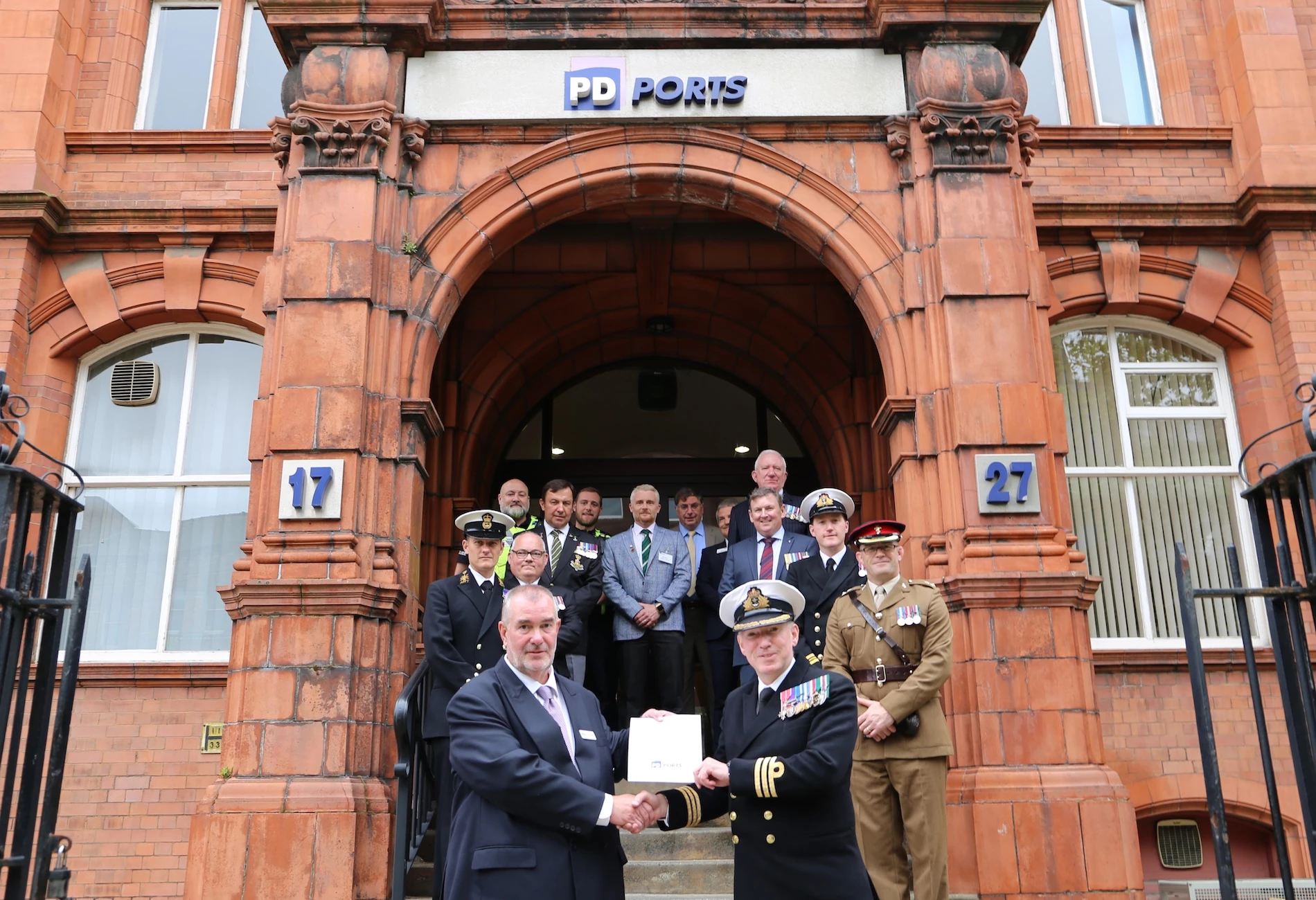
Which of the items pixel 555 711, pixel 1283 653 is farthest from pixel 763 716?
pixel 1283 653

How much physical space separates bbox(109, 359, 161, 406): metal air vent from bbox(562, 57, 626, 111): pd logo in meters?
4.97

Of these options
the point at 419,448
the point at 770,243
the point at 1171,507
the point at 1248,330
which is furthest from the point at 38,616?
the point at 1248,330

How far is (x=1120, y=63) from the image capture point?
40.0 ft

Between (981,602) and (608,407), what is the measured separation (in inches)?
232

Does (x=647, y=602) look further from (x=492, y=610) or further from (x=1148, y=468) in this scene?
(x=1148, y=468)

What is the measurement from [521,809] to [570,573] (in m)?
3.90

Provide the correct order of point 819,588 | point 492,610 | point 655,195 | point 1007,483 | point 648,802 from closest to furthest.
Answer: point 648,802, point 492,610, point 819,588, point 1007,483, point 655,195

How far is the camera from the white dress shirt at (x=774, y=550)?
25.7ft

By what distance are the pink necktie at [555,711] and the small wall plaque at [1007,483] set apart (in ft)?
14.0

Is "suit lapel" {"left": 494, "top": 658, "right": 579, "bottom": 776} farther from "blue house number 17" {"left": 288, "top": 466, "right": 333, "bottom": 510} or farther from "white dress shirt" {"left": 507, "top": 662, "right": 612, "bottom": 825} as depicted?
"blue house number 17" {"left": 288, "top": 466, "right": 333, "bottom": 510}

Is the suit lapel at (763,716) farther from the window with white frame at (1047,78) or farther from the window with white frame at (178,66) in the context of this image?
the window with white frame at (178,66)

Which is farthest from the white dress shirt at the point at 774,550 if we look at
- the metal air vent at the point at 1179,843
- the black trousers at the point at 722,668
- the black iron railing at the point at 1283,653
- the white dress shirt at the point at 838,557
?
the metal air vent at the point at 1179,843

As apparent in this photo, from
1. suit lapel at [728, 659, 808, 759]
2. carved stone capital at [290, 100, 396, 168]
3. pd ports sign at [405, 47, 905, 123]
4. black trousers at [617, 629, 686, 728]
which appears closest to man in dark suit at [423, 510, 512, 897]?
black trousers at [617, 629, 686, 728]

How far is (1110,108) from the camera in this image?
39.4 ft
